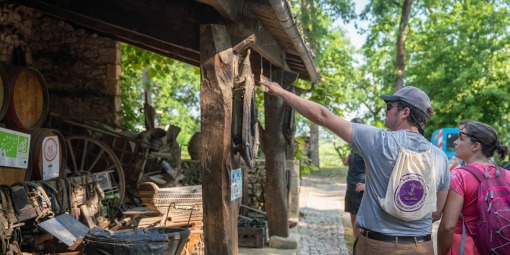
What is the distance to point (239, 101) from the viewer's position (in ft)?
18.0

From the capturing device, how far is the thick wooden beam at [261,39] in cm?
558

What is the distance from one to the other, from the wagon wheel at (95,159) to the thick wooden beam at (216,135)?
3657 mm

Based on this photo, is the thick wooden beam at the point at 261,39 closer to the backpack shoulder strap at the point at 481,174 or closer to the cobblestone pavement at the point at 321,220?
the backpack shoulder strap at the point at 481,174

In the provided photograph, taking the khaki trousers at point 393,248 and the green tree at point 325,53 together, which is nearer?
the khaki trousers at point 393,248

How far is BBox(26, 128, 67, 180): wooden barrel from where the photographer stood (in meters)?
7.47

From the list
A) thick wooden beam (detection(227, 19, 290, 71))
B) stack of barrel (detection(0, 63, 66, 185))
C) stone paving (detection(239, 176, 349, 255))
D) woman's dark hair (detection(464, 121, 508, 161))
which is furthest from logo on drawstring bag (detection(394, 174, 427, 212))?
stone paving (detection(239, 176, 349, 255))

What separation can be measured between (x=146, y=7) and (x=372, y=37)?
1971 centimetres

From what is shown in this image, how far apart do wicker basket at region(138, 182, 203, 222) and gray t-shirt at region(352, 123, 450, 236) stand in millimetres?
3621

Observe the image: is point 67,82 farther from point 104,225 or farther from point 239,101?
point 239,101

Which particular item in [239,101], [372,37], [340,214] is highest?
[372,37]

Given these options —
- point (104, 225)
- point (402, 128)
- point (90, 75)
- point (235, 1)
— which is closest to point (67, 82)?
point (90, 75)

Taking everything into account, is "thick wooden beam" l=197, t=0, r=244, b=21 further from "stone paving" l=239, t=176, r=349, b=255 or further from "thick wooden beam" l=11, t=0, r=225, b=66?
"stone paving" l=239, t=176, r=349, b=255

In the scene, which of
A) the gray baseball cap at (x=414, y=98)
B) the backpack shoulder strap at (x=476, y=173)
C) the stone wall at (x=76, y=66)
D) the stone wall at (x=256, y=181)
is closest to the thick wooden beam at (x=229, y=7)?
the gray baseball cap at (x=414, y=98)

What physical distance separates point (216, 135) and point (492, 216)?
7.35 feet
